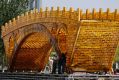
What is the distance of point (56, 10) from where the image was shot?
2347cm

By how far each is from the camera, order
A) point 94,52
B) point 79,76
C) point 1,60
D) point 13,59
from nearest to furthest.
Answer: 1. point 79,76
2. point 94,52
3. point 13,59
4. point 1,60

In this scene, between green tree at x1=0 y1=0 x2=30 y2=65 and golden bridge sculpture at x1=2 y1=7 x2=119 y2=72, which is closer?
golden bridge sculpture at x1=2 y1=7 x2=119 y2=72

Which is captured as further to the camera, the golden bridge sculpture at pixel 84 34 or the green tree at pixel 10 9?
the green tree at pixel 10 9

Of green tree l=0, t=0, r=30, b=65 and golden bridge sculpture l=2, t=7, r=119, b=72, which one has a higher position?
green tree l=0, t=0, r=30, b=65

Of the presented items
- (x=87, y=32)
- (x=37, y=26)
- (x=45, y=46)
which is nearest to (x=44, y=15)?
(x=37, y=26)

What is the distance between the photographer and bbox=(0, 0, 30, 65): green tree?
3466cm

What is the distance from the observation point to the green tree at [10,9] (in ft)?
114

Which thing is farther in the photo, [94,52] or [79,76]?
[94,52]

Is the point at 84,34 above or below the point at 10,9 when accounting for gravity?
below

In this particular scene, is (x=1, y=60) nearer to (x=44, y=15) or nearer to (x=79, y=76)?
(x=44, y=15)

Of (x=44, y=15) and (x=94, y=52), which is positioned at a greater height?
(x=44, y=15)

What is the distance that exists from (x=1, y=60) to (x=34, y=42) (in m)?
13.3

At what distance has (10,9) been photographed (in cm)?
3525

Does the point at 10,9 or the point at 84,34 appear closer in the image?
the point at 84,34
